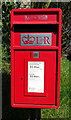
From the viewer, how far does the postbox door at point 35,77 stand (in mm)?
2963

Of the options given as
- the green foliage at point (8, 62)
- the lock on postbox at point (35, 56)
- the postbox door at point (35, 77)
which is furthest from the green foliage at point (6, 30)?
the postbox door at point (35, 77)

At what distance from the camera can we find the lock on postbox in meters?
2.92

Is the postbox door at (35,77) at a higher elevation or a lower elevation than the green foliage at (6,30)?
lower

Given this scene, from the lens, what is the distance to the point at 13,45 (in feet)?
9.75

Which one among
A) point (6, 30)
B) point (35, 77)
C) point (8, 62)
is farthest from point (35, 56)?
point (8, 62)

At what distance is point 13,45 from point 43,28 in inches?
17.6

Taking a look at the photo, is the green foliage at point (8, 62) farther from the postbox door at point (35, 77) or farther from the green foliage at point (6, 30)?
the postbox door at point (35, 77)

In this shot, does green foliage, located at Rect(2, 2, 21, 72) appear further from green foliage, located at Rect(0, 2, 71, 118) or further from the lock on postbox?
the lock on postbox

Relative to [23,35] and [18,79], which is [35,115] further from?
[23,35]

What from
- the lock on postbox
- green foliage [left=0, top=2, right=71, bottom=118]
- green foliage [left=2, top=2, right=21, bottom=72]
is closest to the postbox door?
the lock on postbox

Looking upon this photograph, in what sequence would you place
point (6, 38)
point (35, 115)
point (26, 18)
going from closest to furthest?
point (26, 18) < point (35, 115) < point (6, 38)

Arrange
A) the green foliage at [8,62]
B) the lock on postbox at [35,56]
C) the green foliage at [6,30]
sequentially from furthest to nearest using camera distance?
1. the green foliage at [6,30]
2. the green foliage at [8,62]
3. the lock on postbox at [35,56]

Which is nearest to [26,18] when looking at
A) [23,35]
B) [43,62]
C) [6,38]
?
[23,35]

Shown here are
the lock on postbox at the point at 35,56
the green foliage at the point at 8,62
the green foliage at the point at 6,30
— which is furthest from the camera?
the green foliage at the point at 6,30
